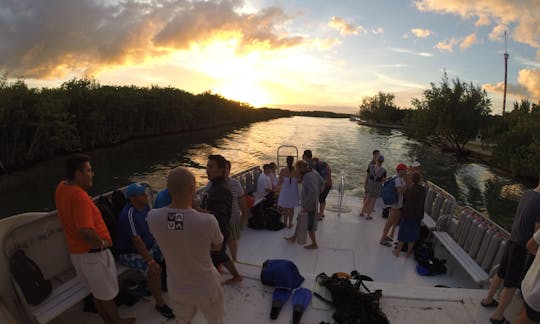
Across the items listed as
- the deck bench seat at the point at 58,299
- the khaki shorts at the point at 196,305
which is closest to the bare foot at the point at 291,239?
the khaki shorts at the point at 196,305

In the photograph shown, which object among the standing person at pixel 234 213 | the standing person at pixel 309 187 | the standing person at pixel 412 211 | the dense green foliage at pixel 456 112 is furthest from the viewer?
the dense green foliage at pixel 456 112

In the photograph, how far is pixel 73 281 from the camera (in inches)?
129

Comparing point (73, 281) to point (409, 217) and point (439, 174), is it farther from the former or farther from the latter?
point (439, 174)

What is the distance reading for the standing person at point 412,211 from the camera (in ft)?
17.1

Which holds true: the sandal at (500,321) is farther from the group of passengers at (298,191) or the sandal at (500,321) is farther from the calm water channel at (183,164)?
the calm water channel at (183,164)

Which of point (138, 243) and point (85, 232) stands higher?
point (85, 232)

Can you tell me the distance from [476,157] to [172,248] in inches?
1720

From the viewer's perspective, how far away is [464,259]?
4848 millimetres

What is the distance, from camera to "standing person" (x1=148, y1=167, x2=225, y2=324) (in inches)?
80.2

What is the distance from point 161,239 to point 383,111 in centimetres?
11721

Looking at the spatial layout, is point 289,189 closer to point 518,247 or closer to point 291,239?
point 291,239

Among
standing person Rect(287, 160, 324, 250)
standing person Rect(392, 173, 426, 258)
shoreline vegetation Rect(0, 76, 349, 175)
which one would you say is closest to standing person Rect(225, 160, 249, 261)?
standing person Rect(287, 160, 324, 250)

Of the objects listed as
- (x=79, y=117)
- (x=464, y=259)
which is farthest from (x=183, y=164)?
(x=464, y=259)

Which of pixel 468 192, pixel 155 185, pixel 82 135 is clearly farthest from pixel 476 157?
pixel 82 135
